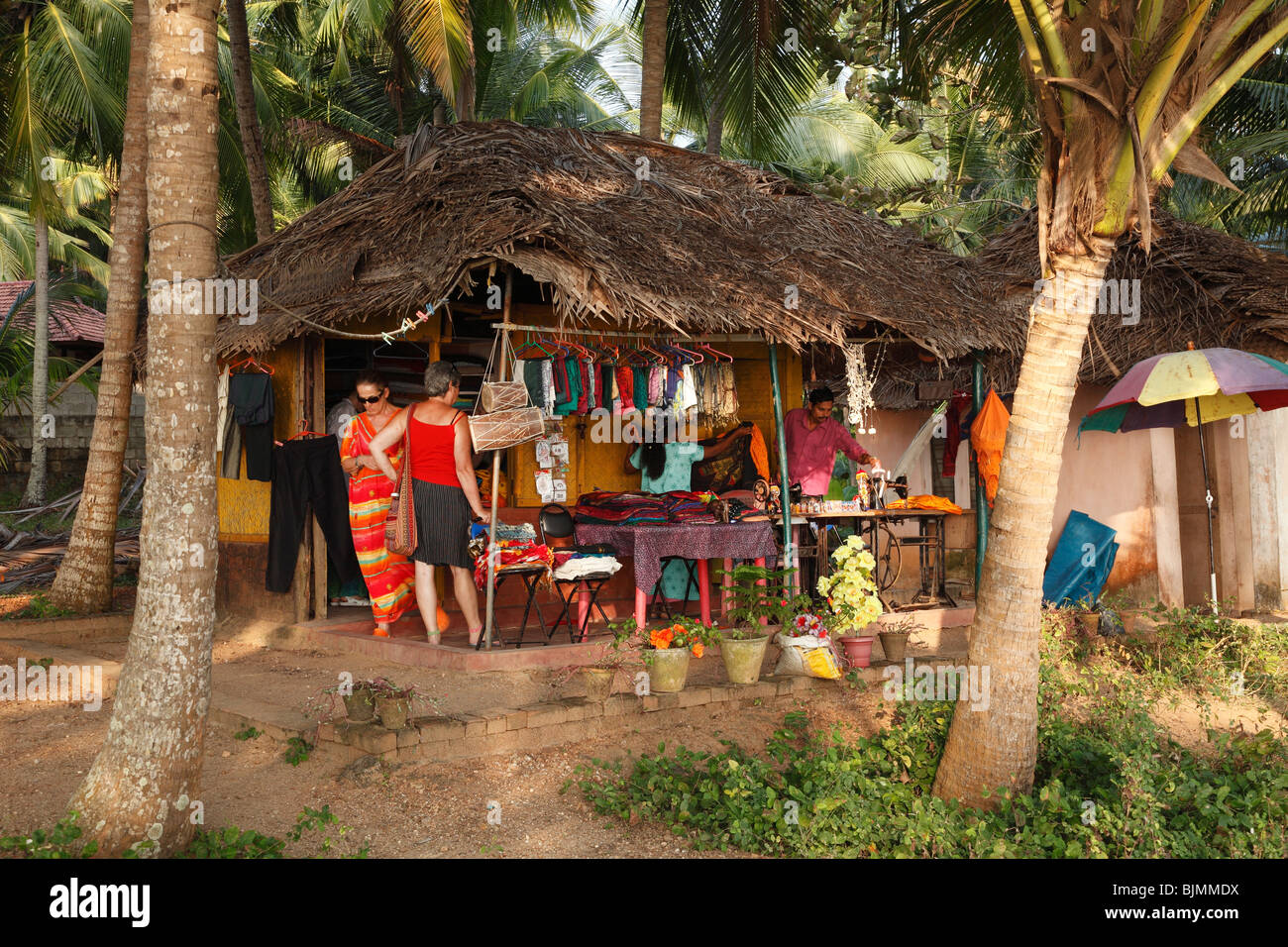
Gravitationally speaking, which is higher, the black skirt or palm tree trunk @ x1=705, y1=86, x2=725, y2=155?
palm tree trunk @ x1=705, y1=86, x2=725, y2=155

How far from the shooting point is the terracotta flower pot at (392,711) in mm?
5660

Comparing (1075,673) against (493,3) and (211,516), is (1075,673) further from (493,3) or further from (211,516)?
(493,3)

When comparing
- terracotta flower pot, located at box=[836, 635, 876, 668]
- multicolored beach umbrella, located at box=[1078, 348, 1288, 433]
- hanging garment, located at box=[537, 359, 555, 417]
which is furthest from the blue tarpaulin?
hanging garment, located at box=[537, 359, 555, 417]

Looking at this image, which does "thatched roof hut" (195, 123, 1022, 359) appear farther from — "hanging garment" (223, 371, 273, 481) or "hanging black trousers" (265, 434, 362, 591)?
"hanging black trousers" (265, 434, 362, 591)

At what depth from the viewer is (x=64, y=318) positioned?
21.3 metres

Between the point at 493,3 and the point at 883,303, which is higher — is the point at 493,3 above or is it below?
above

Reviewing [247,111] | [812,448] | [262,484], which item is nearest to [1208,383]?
[812,448]

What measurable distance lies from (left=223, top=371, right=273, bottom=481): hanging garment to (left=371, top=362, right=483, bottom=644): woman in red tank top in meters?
1.70

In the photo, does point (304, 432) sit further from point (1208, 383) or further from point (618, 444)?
point (1208, 383)

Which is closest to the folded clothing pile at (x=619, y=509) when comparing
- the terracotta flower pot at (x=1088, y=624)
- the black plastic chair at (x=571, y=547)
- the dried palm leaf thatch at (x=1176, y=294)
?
the black plastic chair at (x=571, y=547)

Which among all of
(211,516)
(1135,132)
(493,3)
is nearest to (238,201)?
(493,3)

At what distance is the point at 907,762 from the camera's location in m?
5.79

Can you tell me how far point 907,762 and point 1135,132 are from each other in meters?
3.31

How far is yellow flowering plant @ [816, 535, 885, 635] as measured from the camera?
769cm
